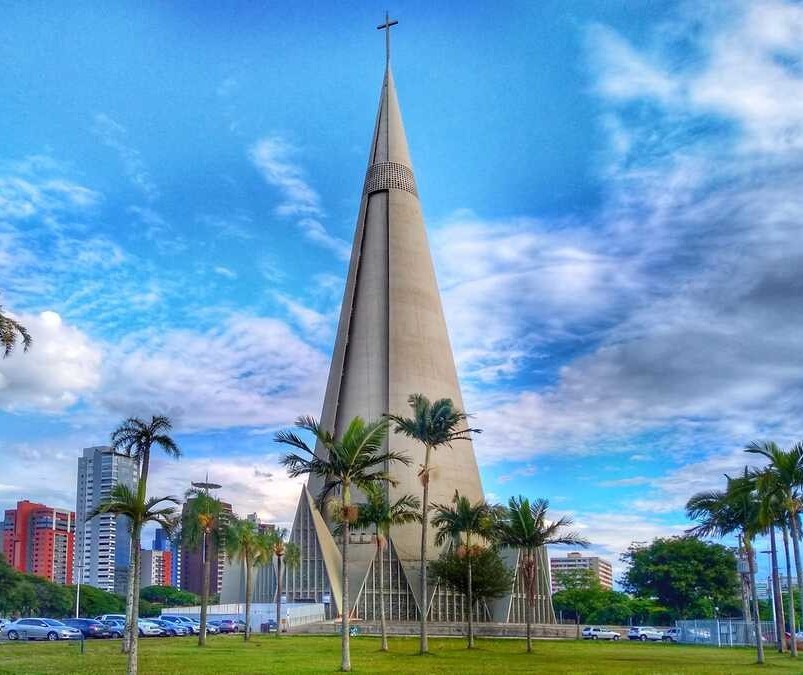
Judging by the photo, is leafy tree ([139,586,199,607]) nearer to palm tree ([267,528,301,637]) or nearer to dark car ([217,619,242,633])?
palm tree ([267,528,301,637])

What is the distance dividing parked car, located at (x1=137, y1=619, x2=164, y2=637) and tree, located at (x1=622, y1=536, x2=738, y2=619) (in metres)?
52.4

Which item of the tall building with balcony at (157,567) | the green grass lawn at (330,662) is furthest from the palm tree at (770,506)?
the tall building with balcony at (157,567)

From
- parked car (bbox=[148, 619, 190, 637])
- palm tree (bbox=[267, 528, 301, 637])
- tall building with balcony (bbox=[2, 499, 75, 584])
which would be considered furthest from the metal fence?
tall building with balcony (bbox=[2, 499, 75, 584])

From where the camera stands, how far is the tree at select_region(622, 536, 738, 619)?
267 ft

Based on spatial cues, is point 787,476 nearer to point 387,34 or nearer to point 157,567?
point 387,34

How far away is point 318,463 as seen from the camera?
25.6 m

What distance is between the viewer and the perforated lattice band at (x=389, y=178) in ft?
270

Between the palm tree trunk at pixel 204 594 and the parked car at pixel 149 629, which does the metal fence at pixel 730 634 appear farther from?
the parked car at pixel 149 629

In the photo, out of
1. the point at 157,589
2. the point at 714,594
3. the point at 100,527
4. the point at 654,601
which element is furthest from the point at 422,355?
the point at 100,527

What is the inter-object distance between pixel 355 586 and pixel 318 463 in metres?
42.0

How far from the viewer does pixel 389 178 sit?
82.3m

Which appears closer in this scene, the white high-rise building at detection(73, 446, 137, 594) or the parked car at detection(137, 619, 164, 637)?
the parked car at detection(137, 619, 164, 637)

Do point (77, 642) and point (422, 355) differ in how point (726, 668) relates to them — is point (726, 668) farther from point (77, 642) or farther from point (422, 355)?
point (422, 355)

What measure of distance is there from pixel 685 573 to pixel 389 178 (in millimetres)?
47350
